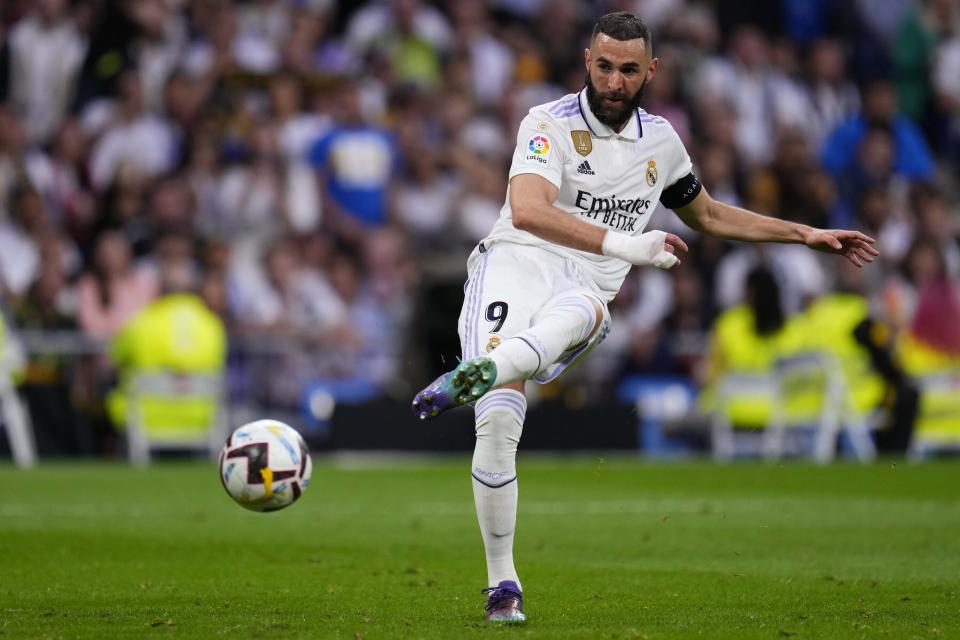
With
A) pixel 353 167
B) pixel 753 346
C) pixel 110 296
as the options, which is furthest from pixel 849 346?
pixel 110 296

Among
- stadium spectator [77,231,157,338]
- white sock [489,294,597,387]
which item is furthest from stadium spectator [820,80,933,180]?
white sock [489,294,597,387]

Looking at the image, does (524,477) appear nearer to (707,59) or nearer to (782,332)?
(782,332)

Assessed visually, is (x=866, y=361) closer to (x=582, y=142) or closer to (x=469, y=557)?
(x=469, y=557)

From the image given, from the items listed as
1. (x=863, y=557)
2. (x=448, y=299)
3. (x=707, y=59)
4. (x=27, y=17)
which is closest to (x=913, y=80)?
(x=707, y=59)

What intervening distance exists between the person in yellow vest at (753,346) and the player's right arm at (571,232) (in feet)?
38.2

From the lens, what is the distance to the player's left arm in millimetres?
7883

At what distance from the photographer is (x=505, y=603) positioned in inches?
278

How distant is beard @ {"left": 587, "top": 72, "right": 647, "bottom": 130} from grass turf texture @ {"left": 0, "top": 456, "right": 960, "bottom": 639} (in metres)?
2.26

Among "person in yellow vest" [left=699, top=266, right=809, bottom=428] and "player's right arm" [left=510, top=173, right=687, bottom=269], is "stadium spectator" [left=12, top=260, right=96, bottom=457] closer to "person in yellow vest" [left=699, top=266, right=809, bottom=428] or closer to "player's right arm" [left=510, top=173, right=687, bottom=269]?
"person in yellow vest" [left=699, top=266, right=809, bottom=428]

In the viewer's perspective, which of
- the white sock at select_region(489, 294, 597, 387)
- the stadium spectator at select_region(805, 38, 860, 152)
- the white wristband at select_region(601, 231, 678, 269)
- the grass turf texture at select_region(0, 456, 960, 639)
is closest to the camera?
the white wristband at select_region(601, 231, 678, 269)

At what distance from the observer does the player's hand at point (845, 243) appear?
7848 millimetres

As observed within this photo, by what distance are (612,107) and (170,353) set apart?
462 inches

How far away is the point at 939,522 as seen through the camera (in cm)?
1213

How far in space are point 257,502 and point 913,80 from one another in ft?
60.5
